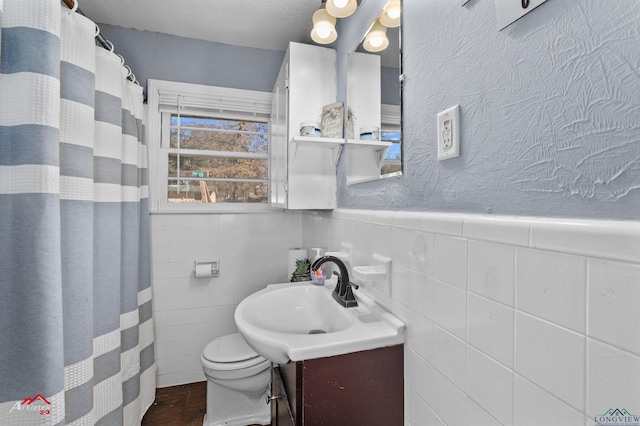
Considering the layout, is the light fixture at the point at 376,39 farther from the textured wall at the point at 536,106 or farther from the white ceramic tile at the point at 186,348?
the white ceramic tile at the point at 186,348

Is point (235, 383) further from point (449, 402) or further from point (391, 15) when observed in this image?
point (391, 15)

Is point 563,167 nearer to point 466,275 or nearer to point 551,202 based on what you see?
point 551,202

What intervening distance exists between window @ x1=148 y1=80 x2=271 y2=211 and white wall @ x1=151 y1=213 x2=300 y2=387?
0.42 ft

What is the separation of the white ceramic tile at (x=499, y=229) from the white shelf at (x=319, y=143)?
831mm

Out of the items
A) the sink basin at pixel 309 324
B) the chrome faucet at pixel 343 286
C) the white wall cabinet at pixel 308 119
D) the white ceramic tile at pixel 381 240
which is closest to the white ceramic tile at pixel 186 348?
the sink basin at pixel 309 324

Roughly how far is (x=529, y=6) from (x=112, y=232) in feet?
5.31

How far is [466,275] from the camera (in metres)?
0.66

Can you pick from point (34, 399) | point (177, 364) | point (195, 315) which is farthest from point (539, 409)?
point (177, 364)

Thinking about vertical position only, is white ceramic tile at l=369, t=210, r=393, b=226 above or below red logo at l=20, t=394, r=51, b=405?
above

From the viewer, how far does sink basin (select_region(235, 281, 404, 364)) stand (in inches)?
32.7

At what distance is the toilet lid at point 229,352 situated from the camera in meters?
1.54

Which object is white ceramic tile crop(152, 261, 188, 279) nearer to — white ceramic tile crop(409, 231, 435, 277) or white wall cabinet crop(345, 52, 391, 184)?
white wall cabinet crop(345, 52, 391, 184)

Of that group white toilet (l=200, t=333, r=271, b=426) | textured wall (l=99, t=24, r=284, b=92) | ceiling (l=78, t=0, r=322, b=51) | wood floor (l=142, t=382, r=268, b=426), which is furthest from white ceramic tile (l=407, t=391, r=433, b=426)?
textured wall (l=99, t=24, r=284, b=92)

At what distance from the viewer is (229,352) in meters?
1.60
